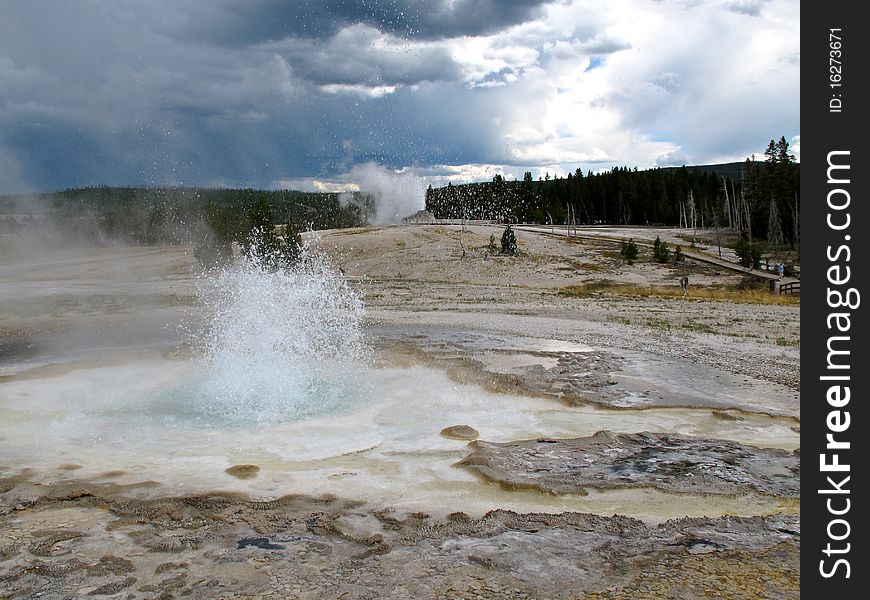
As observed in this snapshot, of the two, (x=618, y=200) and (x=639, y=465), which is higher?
(x=618, y=200)

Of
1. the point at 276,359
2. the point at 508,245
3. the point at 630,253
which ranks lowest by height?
the point at 276,359

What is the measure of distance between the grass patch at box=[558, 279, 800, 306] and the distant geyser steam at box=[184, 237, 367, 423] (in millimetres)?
15602

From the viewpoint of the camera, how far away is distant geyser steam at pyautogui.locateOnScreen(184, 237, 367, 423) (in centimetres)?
1056

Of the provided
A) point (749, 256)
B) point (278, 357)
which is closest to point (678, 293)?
point (749, 256)

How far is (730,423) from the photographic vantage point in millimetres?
9898

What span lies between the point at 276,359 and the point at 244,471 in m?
5.32

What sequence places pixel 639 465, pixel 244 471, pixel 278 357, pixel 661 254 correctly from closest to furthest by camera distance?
1. pixel 244 471
2. pixel 639 465
3. pixel 278 357
4. pixel 661 254

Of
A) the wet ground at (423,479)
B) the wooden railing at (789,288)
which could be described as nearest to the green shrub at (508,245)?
the wooden railing at (789,288)

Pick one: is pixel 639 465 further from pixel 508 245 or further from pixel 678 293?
pixel 508 245

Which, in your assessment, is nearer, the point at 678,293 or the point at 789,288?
the point at 678,293

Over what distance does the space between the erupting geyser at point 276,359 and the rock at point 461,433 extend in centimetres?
202

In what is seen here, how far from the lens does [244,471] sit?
7703 millimetres
